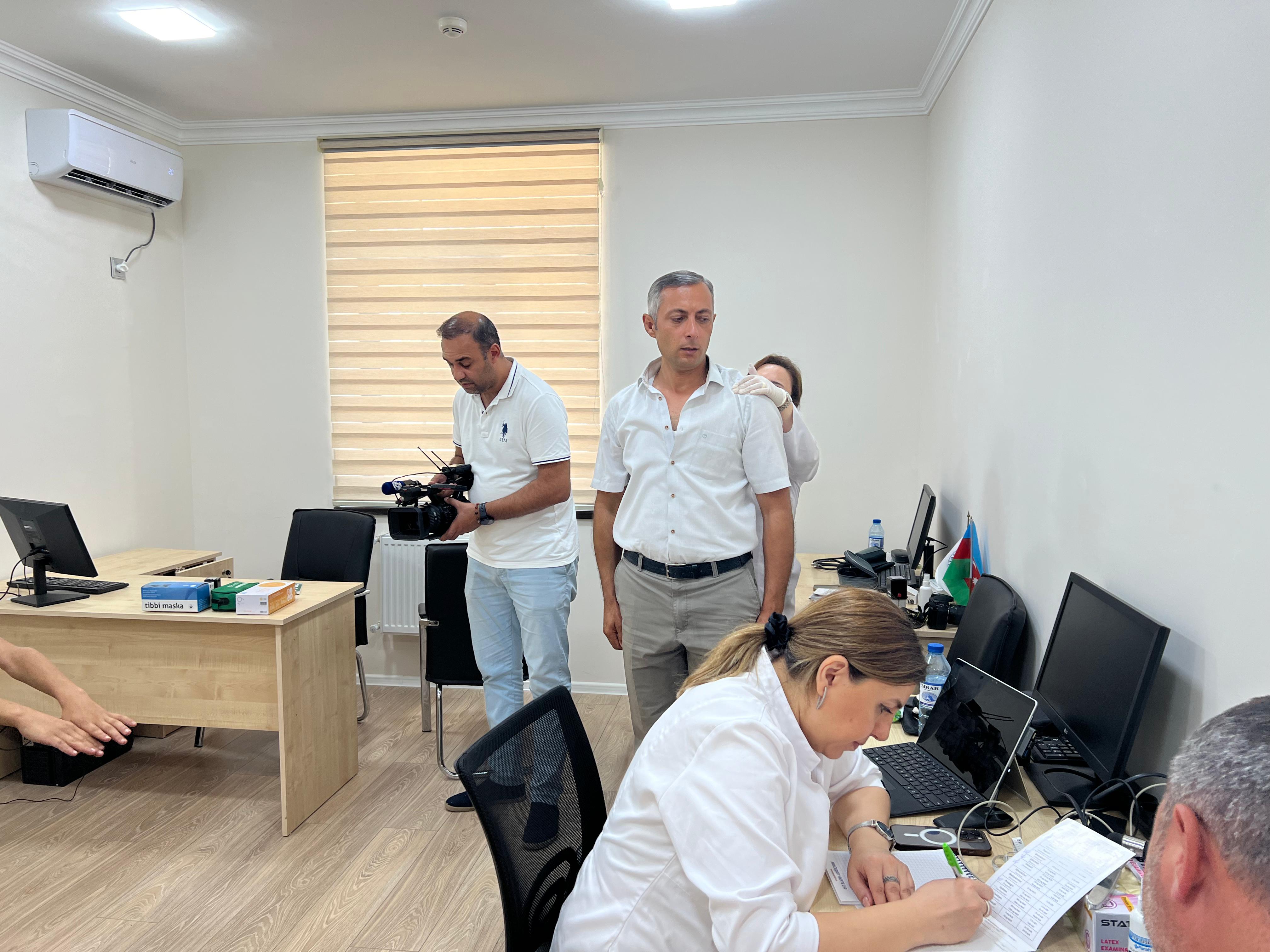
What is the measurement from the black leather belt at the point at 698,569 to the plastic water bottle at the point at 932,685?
0.55m

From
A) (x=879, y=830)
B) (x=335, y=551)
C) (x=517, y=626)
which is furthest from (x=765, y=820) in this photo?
(x=335, y=551)

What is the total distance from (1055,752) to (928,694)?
1.35ft

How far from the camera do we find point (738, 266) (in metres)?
4.02

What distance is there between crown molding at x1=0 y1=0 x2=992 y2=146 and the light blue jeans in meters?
2.32

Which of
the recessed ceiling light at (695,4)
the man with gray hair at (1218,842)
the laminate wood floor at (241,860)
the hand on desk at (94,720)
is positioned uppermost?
the recessed ceiling light at (695,4)

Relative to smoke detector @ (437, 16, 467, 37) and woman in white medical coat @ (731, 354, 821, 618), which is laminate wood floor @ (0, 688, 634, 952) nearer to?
woman in white medical coat @ (731, 354, 821, 618)

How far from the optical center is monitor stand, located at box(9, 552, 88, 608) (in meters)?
3.00

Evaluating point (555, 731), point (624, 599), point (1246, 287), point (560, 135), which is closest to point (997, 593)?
point (624, 599)

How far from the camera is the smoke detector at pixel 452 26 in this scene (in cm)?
306

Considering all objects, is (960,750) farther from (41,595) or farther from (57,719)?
(41,595)

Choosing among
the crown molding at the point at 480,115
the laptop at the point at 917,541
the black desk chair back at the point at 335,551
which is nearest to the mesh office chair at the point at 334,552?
the black desk chair back at the point at 335,551

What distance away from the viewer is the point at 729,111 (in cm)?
395

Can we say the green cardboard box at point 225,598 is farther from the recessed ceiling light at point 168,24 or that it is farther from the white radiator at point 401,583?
the recessed ceiling light at point 168,24

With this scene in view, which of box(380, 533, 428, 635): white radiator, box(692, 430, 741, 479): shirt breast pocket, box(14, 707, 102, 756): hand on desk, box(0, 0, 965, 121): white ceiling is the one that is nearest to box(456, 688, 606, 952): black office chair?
box(692, 430, 741, 479): shirt breast pocket
